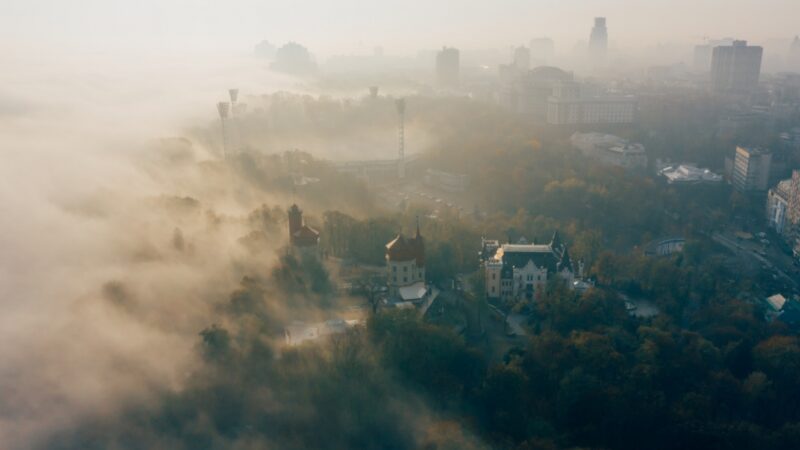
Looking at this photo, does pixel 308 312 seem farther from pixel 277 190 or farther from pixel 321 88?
pixel 321 88

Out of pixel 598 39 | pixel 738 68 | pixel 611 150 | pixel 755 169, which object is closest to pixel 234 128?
pixel 611 150

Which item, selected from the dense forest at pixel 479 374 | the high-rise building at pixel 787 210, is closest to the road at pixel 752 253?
the high-rise building at pixel 787 210

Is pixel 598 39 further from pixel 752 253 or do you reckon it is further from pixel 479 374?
pixel 479 374

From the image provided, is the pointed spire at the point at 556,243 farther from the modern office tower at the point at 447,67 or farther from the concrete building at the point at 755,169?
the modern office tower at the point at 447,67

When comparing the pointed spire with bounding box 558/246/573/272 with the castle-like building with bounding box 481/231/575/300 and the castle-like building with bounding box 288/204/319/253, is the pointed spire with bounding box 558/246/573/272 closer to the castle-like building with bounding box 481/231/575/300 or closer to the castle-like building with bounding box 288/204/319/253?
the castle-like building with bounding box 481/231/575/300

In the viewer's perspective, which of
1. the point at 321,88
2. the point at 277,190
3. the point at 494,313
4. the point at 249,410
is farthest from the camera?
the point at 321,88

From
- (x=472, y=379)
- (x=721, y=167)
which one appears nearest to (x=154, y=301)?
(x=472, y=379)

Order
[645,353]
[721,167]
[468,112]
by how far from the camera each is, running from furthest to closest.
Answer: [468,112] → [721,167] → [645,353]
